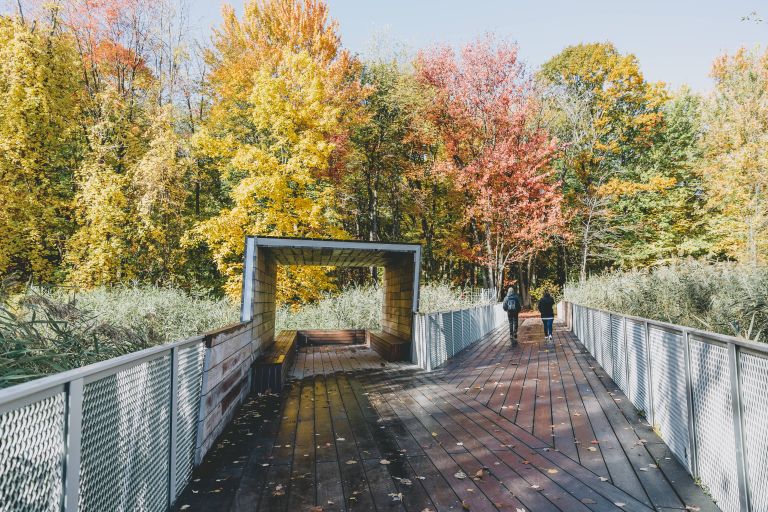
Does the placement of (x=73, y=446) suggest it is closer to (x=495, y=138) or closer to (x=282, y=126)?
(x=282, y=126)

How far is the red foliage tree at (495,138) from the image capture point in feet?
61.5

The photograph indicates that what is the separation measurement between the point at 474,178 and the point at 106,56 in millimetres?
16013

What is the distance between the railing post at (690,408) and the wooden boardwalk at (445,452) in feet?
0.42

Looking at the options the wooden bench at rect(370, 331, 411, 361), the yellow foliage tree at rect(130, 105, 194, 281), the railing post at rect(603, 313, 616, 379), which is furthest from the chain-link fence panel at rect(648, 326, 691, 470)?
the yellow foliage tree at rect(130, 105, 194, 281)

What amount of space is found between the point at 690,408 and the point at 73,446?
3.85 meters

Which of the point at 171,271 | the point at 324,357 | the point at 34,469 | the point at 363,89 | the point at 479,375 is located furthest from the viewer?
the point at 363,89

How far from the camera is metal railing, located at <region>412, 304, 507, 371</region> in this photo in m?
8.49

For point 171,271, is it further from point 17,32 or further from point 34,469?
point 34,469

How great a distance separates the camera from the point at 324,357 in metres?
10.8

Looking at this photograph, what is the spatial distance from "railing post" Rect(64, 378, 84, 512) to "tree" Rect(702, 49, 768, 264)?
22274mm

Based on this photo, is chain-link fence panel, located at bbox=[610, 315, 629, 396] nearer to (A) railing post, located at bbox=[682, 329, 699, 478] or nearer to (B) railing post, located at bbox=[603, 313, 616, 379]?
(B) railing post, located at bbox=[603, 313, 616, 379]

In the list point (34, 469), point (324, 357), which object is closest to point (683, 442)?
point (34, 469)

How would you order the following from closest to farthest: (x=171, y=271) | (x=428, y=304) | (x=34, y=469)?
(x=34, y=469), (x=428, y=304), (x=171, y=271)

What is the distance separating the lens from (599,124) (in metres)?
24.0
